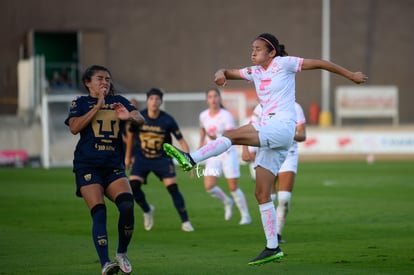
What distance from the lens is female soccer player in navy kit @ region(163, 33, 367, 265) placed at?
9734mm

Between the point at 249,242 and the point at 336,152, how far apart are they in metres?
22.2

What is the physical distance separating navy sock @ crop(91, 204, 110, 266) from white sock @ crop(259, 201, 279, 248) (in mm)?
Answer: 1871

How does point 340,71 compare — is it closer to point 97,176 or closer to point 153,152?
point 97,176

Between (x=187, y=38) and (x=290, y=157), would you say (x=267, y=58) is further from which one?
(x=187, y=38)

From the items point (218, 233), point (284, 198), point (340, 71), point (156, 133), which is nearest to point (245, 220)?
point (218, 233)

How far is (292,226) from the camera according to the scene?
15273 mm

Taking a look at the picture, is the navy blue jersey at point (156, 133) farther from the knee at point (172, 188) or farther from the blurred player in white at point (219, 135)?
the blurred player in white at point (219, 135)

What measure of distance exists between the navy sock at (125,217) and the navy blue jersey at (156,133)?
5.46m

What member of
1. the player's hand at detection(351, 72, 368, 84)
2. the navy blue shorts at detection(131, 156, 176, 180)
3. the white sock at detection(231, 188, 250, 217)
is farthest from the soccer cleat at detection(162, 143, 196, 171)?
the white sock at detection(231, 188, 250, 217)

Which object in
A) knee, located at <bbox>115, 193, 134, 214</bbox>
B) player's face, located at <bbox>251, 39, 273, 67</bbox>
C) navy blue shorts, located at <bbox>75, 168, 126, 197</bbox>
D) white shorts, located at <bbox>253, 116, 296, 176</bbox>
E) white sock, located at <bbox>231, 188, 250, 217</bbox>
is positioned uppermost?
player's face, located at <bbox>251, 39, 273, 67</bbox>

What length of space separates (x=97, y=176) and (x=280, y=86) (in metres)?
2.23

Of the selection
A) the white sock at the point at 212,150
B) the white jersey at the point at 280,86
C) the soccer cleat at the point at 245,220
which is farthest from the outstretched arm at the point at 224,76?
the soccer cleat at the point at 245,220

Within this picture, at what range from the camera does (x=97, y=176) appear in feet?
32.2

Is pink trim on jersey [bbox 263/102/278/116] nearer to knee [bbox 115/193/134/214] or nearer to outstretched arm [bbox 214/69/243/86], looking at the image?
outstretched arm [bbox 214/69/243/86]
